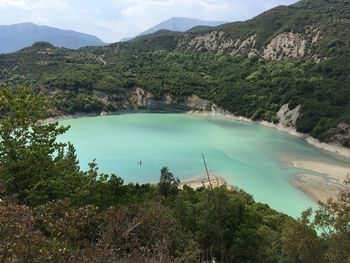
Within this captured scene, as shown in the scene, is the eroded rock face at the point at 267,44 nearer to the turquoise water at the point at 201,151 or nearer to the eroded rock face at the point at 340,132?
the turquoise water at the point at 201,151

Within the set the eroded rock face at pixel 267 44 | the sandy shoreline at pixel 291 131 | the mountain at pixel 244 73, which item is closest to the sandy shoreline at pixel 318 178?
the sandy shoreline at pixel 291 131

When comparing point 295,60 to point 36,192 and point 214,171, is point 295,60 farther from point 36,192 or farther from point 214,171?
point 36,192

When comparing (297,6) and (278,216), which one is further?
(297,6)

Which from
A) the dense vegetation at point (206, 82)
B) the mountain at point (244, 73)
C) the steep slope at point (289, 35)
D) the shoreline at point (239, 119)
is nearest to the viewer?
the shoreline at point (239, 119)

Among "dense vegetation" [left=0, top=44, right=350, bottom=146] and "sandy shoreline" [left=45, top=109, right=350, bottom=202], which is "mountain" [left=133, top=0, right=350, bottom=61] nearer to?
"dense vegetation" [left=0, top=44, right=350, bottom=146]

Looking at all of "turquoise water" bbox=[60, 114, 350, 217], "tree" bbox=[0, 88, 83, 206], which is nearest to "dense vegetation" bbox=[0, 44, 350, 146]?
"turquoise water" bbox=[60, 114, 350, 217]

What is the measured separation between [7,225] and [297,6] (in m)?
153

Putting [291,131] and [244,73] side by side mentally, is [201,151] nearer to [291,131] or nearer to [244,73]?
[291,131]

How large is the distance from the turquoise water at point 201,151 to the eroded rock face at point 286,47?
3427cm

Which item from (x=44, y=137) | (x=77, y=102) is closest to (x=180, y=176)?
(x=44, y=137)

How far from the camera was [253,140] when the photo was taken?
72562 mm

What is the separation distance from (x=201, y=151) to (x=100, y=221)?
5289 centimetres

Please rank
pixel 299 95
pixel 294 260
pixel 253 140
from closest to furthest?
pixel 294 260, pixel 253 140, pixel 299 95

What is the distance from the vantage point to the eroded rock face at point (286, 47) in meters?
114
